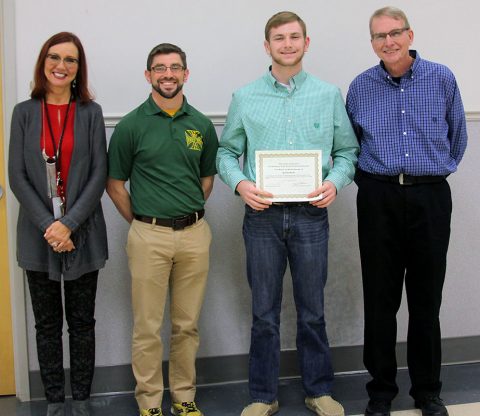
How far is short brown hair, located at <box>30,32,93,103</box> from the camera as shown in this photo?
7.49ft

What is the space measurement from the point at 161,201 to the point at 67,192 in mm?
357

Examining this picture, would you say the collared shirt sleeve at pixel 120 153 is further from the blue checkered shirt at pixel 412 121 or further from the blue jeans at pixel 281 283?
the blue checkered shirt at pixel 412 121

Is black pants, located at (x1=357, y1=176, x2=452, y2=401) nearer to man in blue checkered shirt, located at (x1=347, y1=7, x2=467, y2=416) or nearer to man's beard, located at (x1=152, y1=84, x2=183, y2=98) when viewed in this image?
man in blue checkered shirt, located at (x1=347, y1=7, x2=467, y2=416)

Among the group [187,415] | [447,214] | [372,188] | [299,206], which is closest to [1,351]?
[187,415]

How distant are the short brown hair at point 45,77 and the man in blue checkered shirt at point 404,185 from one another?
109 centimetres

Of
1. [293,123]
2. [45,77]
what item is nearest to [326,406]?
[293,123]

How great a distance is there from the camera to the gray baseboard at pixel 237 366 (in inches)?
114

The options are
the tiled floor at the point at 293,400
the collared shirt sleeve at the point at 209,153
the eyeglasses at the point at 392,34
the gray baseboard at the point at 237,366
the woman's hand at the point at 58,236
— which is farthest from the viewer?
the gray baseboard at the point at 237,366

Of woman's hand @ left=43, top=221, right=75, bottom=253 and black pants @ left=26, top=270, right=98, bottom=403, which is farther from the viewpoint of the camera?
black pants @ left=26, top=270, right=98, bottom=403

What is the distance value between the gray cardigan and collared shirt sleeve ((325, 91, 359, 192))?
921 millimetres

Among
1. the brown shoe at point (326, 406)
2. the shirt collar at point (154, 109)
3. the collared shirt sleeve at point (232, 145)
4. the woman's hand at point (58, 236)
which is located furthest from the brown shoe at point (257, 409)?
the shirt collar at point (154, 109)

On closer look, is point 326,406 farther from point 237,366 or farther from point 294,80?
point 294,80

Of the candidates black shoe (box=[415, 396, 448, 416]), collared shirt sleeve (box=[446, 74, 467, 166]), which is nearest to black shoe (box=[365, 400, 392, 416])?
black shoe (box=[415, 396, 448, 416])

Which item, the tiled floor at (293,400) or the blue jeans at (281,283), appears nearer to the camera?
the blue jeans at (281,283)
